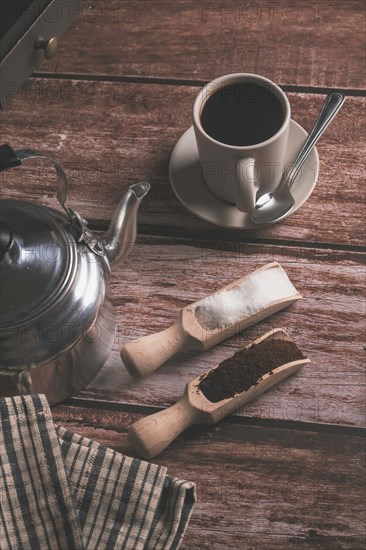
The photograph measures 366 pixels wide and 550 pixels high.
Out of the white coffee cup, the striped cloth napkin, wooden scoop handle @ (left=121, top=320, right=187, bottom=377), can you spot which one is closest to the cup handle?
the white coffee cup

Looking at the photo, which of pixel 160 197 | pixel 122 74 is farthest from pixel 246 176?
pixel 122 74

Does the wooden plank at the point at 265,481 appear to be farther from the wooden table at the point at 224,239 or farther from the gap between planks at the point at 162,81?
the gap between planks at the point at 162,81

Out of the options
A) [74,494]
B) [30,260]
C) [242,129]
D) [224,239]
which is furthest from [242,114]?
[74,494]

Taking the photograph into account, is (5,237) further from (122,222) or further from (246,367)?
(246,367)

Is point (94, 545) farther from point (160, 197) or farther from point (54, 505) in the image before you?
point (160, 197)

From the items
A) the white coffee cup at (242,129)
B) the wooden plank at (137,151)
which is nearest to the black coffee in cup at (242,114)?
the white coffee cup at (242,129)

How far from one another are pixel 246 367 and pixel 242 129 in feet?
0.69

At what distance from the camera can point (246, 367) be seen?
700 mm

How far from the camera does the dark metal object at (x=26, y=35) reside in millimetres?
803

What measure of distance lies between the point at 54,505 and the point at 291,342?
0.80 feet

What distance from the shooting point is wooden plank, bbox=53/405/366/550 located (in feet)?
2.20

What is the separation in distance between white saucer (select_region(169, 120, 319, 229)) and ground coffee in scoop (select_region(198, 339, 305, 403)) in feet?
0.40

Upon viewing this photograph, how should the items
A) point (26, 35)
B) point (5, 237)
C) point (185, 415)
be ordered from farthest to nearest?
1. point (26, 35)
2. point (185, 415)
3. point (5, 237)

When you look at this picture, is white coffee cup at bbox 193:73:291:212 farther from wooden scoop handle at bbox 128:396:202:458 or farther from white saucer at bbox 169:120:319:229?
wooden scoop handle at bbox 128:396:202:458
